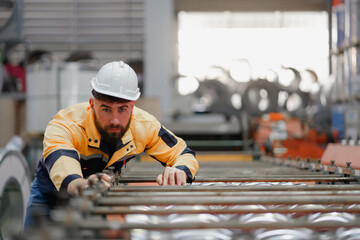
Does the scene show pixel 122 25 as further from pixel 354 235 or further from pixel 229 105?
pixel 354 235

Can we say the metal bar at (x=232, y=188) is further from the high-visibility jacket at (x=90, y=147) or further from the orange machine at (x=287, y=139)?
the orange machine at (x=287, y=139)

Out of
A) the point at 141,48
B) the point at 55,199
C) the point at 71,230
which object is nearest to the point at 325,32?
the point at 141,48

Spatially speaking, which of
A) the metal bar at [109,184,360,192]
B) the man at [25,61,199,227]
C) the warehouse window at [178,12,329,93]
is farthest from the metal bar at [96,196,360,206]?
the warehouse window at [178,12,329,93]

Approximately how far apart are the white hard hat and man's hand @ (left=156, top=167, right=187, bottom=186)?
0.47m

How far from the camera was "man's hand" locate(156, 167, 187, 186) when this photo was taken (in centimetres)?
253

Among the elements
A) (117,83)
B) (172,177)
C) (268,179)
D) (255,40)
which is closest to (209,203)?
(172,177)

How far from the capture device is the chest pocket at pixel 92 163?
2.80 meters

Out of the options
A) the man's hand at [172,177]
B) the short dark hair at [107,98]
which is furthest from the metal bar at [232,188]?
the short dark hair at [107,98]

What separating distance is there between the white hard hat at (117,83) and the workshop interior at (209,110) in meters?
0.46

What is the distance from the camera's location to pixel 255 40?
628 inches

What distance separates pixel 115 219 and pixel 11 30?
8.19 meters

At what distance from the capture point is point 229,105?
26.5 ft

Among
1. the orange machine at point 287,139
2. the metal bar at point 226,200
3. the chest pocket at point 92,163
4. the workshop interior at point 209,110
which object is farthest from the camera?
the orange machine at point 287,139

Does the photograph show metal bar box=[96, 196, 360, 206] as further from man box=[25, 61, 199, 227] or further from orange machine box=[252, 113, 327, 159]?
orange machine box=[252, 113, 327, 159]
